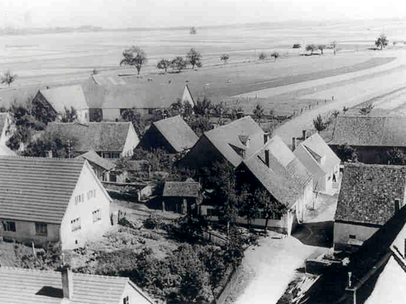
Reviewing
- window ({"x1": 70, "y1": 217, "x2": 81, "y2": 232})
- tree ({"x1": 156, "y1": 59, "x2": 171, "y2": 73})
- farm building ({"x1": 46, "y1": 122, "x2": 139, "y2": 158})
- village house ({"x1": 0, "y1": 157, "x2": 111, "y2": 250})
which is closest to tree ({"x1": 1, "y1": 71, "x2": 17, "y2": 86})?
tree ({"x1": 156, "y1": 59, "x2": 171, "y2": 73})

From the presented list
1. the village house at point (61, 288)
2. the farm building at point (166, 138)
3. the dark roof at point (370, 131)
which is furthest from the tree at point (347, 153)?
the village house at point (61, 288)

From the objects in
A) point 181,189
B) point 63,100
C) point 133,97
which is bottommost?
point 181,189

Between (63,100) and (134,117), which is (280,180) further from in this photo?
(63,100)

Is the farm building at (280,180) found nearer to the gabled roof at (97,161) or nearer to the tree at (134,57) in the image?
the gabled roof at (97,161)

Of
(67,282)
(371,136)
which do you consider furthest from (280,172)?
(67,282)

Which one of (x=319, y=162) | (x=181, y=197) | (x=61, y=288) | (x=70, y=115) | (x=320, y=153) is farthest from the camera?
(x=70, y=115)

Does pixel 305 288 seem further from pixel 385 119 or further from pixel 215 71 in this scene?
pixel 215 71
